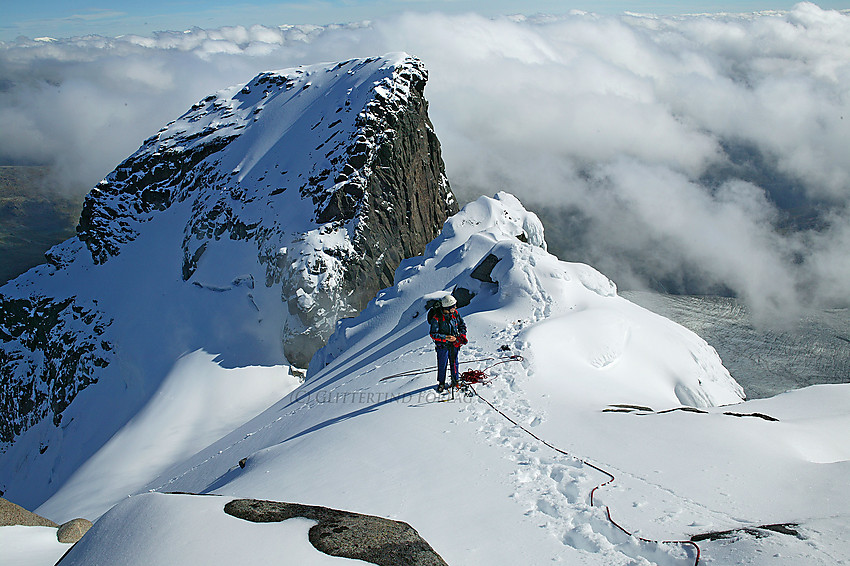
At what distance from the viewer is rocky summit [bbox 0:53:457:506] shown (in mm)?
47938

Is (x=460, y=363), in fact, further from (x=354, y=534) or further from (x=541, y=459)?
(x=354, y=534)

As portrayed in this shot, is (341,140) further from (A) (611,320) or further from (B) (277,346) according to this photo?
(A) (611,320)

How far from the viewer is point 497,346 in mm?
14648

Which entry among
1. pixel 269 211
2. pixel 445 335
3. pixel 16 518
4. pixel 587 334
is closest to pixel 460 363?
pixel 445 335

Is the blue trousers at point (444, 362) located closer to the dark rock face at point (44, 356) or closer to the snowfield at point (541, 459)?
the snowfield at point (541, 459)

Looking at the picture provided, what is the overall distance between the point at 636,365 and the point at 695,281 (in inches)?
5159

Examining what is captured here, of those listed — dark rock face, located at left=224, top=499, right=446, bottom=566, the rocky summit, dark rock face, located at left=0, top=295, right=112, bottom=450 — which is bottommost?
dark rock face, located at left=0, top=295, right=112, bottom=450

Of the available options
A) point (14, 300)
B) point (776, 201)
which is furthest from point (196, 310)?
point (776, 201)

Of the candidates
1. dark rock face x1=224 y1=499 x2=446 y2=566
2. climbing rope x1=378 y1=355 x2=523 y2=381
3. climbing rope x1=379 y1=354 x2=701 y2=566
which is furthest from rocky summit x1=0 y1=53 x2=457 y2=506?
dark rock face x1=224 y1=499 x2=446 y2=566

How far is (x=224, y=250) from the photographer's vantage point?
175 ft

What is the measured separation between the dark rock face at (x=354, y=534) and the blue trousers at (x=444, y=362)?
6259mm

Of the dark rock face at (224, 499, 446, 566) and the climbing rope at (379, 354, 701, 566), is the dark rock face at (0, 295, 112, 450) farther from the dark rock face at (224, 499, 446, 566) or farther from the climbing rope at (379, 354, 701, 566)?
the dark rock face at (224, 499, 446, 566)

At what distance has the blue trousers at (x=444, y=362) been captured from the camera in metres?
12.1

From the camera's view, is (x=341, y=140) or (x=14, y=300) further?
(x=14, y=300)
